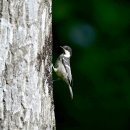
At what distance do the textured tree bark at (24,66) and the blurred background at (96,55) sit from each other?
672 centimetres

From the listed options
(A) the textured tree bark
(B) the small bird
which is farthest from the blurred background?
(A) the textured tree bark

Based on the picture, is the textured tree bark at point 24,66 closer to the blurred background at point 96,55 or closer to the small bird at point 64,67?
the small bird at point 64,67

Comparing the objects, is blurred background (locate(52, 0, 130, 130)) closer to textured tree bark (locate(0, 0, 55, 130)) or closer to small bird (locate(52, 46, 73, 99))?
small bird (locate(52, 46, 73, 99))

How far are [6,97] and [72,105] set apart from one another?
7567 mm

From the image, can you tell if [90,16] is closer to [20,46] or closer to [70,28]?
[70,28]

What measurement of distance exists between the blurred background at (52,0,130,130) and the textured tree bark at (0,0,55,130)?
6.72 metres

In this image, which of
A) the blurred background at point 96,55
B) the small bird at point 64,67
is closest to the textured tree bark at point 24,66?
the small bird at point 64,67

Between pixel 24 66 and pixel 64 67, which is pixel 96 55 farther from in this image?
pixel 24 66

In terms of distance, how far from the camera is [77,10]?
14.6 meters

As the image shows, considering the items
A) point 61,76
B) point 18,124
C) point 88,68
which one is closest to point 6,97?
point 18,124

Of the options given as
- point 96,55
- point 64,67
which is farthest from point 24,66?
point 96,55

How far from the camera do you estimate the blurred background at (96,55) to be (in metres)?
14.4

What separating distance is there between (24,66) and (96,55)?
6.94m

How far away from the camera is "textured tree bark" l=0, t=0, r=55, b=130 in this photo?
23.5 feet
